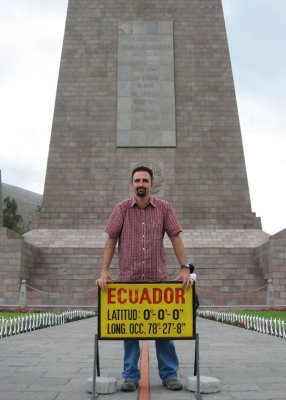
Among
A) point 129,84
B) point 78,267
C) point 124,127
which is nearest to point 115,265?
point 78,267

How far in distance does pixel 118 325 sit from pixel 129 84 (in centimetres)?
2281

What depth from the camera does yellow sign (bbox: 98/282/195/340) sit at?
13.1 feet

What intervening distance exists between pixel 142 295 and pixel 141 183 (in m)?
1.09

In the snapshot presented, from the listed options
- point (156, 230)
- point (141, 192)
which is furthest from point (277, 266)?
point (141, 192)

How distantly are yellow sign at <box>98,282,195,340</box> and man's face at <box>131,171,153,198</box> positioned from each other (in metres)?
0.92

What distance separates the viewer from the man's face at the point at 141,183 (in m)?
4.48

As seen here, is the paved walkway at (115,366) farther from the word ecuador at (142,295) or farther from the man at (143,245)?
the word ecuador at (142,295)

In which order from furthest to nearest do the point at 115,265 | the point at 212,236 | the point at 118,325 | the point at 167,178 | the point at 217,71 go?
the point at 217,71
the point at 167,178
the point at 212,236
the point at 115,265
the point at 118,325

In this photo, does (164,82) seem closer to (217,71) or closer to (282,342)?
(217,71)

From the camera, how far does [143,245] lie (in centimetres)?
441

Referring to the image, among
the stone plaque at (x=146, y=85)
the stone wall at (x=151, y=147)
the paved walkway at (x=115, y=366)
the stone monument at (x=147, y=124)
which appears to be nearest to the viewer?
the paved walkway at (x=115, y=366)

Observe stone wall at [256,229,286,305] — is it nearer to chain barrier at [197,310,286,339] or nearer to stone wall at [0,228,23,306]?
chain barrier at [197,310,286,339]

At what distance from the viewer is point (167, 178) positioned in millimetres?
24344

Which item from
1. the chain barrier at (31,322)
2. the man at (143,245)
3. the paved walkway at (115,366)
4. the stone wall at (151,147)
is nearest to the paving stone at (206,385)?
the paved walkway at (115,366)
